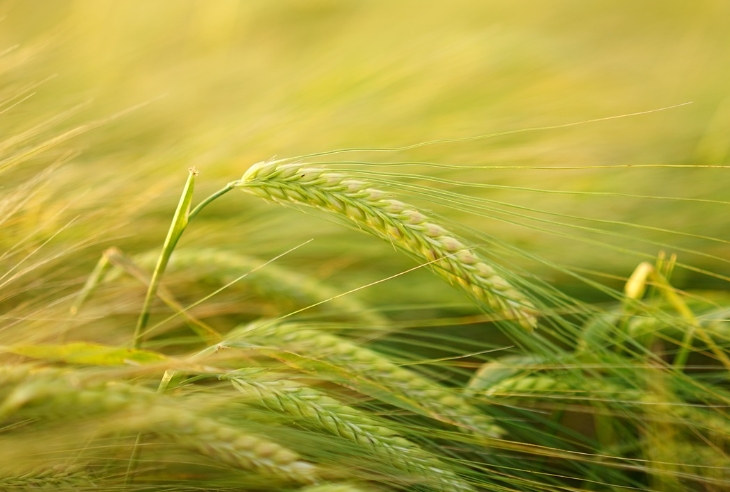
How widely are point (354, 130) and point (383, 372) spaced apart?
57 cm

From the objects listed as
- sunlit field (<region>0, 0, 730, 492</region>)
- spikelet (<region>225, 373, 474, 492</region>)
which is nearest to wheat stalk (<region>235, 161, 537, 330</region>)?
sunlit field (<region>0, 0, 730, 492</region>)

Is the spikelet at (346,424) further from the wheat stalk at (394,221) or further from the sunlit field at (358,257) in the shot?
the wheat stalk at (394,221)

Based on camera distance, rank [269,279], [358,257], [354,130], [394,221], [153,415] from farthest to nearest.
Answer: [354,130] → [358,257] → [269,279] → [394,221] → [153,415]

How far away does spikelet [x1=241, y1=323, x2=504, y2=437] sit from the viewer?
1.81 ft

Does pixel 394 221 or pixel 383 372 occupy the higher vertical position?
pixel 394 221

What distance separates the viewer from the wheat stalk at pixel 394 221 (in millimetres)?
524

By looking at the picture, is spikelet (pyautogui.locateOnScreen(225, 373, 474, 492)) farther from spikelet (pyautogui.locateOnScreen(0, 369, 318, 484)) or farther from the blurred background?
the blurred background

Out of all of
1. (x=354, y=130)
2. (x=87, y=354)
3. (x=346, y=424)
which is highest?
(x=354, y=130)

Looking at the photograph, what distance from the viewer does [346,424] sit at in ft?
1.66

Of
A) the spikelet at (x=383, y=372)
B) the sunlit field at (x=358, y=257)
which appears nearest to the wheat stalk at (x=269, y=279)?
the sunlit field at (x=358, y=257)

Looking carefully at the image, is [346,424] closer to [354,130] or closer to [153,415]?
[153,415]

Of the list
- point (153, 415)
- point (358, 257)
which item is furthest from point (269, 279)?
point (153, 415)

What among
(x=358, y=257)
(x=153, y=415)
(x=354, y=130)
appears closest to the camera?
(x=153, y=415)

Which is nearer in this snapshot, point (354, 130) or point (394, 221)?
point (394, 221)
